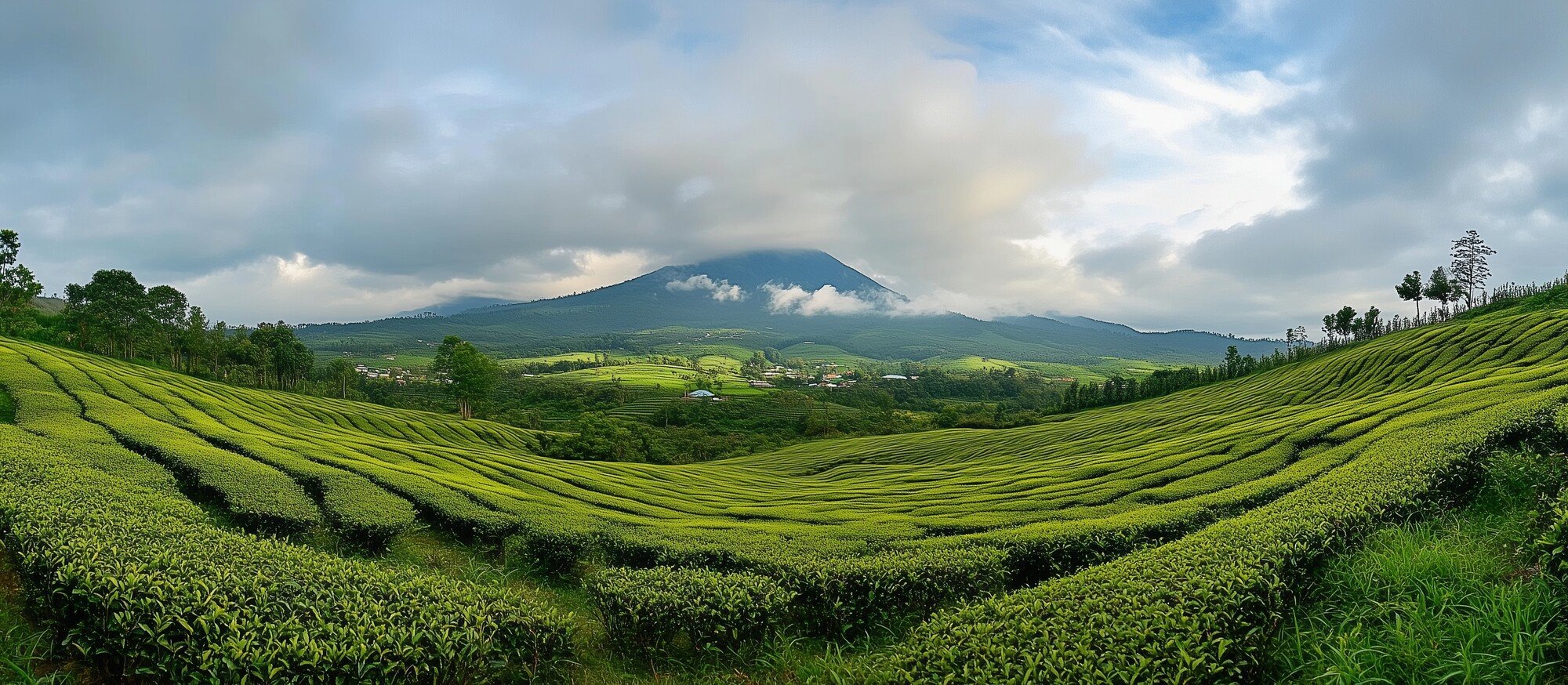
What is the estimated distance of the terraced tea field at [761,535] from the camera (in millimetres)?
5656

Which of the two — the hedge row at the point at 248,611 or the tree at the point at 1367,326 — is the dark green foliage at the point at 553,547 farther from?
the tree at the point at 1367,326

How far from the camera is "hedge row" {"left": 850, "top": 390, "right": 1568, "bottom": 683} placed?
201 inches

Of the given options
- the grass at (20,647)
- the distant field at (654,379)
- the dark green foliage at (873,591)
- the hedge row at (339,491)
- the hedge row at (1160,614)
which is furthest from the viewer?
the distant field at (654,379)

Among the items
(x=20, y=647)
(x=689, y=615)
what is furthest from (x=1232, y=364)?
(x=20, y=647)

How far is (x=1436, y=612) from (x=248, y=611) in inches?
450

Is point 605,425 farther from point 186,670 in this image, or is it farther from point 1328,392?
point 1328,392

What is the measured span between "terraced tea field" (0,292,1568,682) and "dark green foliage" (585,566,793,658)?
39 mm

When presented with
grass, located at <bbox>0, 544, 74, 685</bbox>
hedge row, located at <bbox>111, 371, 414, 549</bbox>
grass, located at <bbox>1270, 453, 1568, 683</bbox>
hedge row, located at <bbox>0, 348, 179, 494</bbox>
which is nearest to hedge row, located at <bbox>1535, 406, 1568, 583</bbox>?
grass, located at <bbox>1270, 453, 1568, 683</bbox>

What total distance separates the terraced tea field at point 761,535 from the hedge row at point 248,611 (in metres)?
0.04

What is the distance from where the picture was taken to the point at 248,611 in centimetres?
580

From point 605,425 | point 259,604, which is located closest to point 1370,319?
point 605,425

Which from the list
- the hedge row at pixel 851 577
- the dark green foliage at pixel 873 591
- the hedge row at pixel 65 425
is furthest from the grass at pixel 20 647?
the dark green foliage at pixel 873 591

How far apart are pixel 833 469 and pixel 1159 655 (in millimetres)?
40862

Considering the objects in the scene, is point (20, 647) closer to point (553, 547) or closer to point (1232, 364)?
point (553, 547)
